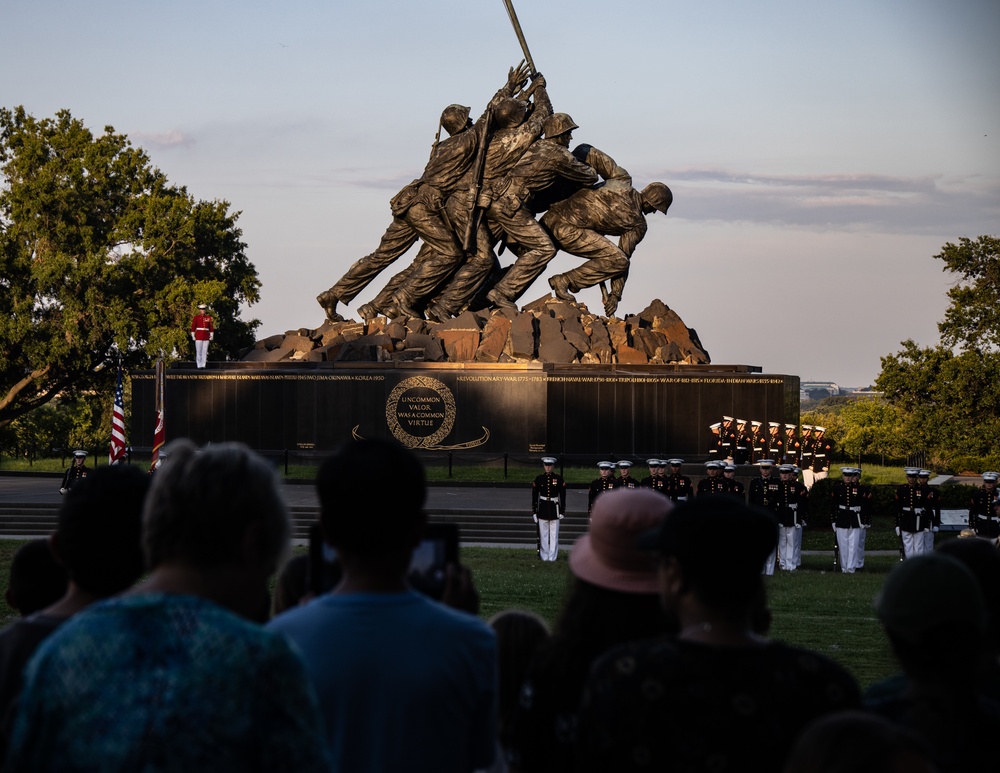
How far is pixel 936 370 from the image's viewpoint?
3669cm

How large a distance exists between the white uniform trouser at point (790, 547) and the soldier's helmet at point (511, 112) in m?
19.2

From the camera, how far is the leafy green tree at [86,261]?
41.3m

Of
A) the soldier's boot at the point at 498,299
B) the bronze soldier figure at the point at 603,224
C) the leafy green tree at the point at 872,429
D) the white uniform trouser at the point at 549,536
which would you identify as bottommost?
the white uniform trouser at the point at 549,536

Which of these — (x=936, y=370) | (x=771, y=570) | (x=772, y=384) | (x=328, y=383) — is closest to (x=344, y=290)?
(x=328, y=383)

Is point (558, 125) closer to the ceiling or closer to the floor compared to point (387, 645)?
closer to the ceiling

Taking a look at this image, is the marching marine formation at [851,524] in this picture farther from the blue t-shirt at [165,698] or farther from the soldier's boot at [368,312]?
the soldier's boot at [368,312]

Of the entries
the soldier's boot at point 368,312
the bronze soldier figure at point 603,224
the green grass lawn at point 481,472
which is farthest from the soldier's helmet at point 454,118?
the green grass lawn at point 481,472

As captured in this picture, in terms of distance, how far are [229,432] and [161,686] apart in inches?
1238

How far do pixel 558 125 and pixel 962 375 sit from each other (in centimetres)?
1192

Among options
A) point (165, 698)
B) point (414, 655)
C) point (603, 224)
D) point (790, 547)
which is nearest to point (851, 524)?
point (790, 547)

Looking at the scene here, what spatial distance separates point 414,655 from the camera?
295 cm

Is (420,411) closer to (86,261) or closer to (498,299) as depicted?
(498,299)

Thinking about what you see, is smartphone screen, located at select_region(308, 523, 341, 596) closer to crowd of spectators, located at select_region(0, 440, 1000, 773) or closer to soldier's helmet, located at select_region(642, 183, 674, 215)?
crowd of spectators, located at select_region(0, 440, 1000, 773)

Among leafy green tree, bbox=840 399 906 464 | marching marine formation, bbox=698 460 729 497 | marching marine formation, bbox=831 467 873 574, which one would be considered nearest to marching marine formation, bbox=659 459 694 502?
marching marine formation, bbox=698 460 729 497
